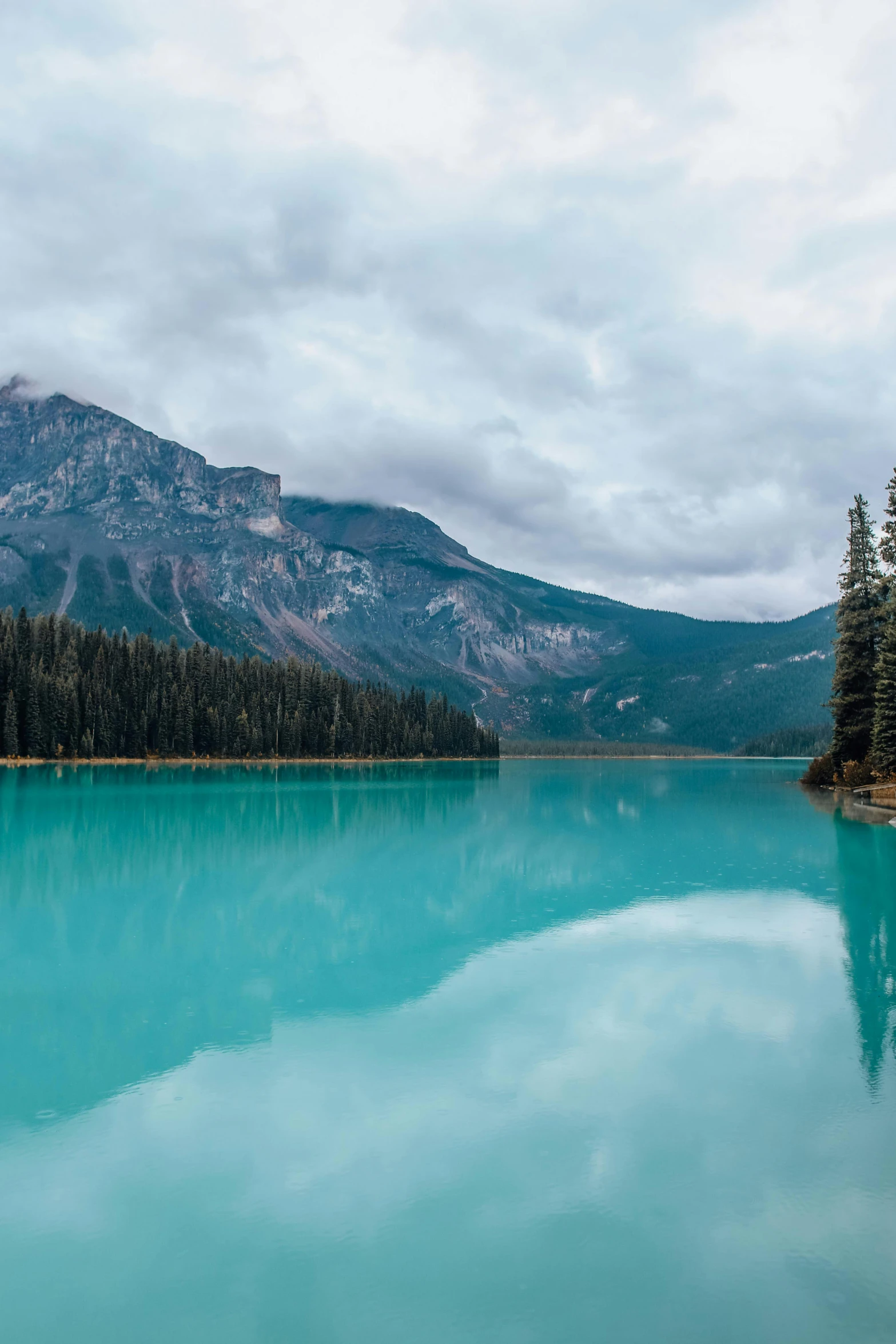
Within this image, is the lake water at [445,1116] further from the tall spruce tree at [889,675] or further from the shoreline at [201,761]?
the shoreline at [201,761]

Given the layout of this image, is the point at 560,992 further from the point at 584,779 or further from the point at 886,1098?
the point at 584,779

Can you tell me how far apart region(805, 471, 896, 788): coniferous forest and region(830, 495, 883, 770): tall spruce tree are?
48mm

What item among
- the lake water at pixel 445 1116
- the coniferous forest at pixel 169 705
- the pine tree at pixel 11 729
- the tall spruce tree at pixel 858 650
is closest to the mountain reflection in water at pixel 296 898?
the lake water at pixel 445 1116

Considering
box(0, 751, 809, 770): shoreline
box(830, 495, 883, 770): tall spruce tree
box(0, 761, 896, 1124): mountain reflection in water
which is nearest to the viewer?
box(0, 761, 896, 1124): mountain reflection in water

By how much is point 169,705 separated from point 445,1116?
129 m

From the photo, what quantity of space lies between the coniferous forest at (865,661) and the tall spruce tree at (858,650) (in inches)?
1.9

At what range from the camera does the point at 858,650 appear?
64.7 m

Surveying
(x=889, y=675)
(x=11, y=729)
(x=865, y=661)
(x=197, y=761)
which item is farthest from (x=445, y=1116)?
(x=197, y=761)

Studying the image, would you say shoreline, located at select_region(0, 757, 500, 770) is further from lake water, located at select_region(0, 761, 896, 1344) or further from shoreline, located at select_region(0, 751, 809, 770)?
lake water, located at select_region(0, 761, 896, 1344)

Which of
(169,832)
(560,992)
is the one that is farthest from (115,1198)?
(169,832)

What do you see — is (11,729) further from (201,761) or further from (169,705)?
(201,761)

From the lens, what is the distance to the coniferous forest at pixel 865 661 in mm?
52844

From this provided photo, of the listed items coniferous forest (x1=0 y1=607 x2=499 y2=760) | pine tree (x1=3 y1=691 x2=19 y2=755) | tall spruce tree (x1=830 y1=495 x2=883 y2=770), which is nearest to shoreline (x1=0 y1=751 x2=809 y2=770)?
coniferous forest (x1=0 y1=607 x2=499 y2=760)

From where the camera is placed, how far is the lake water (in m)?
7.34
